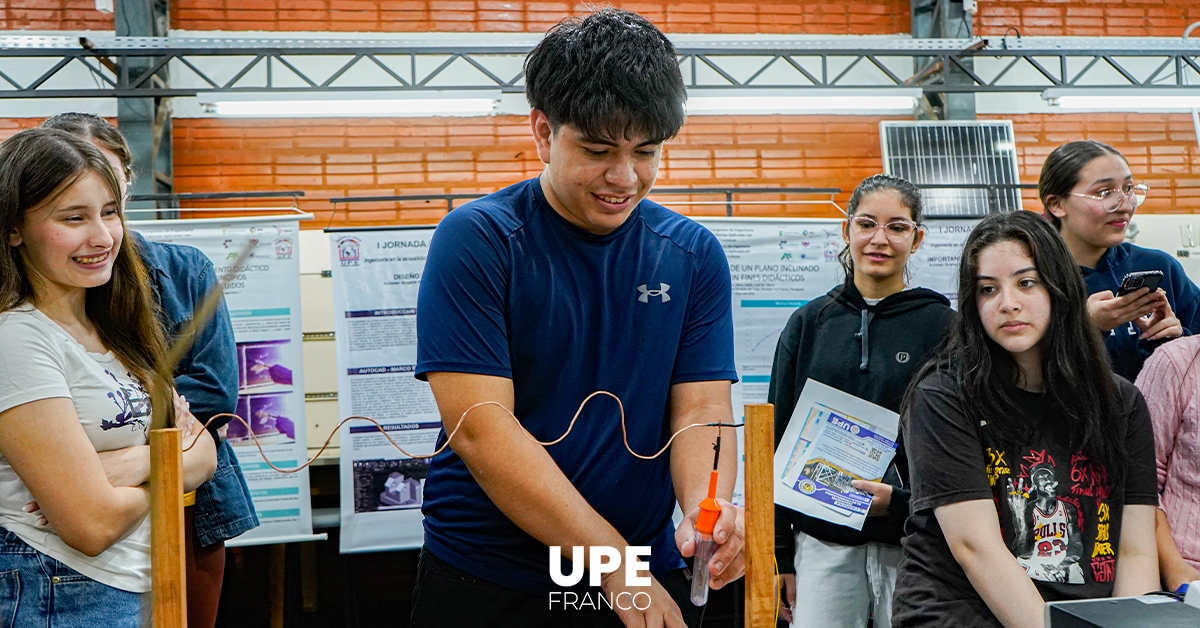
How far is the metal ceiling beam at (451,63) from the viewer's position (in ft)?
16.5

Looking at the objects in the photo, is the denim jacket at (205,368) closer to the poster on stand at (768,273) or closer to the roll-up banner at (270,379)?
the roll-up banner at (270,379)

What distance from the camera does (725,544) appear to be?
0.85 m

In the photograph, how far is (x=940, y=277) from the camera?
4.02 meters

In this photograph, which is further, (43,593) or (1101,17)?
(1101,17)

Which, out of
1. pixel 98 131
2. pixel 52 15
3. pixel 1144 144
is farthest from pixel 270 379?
pixel 1144 144

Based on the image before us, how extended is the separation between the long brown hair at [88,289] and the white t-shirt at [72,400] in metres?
0.04

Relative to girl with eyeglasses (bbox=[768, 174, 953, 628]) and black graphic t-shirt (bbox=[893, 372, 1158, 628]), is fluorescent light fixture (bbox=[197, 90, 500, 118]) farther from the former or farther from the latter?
black graphic t-shirt (bbox=[893, 372, 1158, 628])

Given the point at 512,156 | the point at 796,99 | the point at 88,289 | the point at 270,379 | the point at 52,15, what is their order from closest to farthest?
the point at 88,289 < the point at 270,379 < the point at 796,99 < the point at 52,15 < the point at 512,156

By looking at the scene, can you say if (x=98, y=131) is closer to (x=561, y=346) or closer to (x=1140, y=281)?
(x=561, y=346)

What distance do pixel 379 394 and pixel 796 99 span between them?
3245 mm

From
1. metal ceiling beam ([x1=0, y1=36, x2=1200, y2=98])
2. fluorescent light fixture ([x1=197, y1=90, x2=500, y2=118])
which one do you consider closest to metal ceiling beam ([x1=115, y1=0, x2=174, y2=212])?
metal ceiling beam ([x1=0, y1=36, x2=1200, y2=98])

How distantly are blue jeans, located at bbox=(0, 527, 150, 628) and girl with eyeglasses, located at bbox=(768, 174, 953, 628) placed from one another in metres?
1.53

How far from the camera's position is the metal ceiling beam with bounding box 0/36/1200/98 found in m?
5.04

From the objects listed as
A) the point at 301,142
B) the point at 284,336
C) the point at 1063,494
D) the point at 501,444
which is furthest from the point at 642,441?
the point at 301,142
